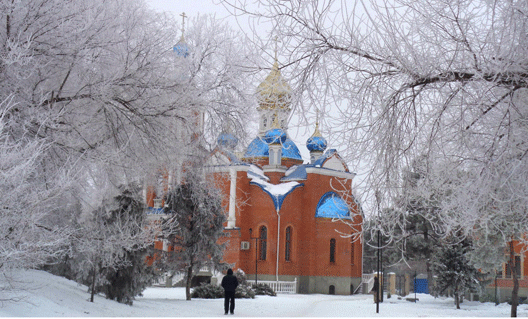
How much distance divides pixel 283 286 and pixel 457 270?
10.8 m

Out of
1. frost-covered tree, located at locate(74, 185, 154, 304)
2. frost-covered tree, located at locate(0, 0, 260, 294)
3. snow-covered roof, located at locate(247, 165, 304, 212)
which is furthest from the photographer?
snow-covered roof, located at locate(247, 165, 304, 212)

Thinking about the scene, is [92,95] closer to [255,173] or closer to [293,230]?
[293,230]

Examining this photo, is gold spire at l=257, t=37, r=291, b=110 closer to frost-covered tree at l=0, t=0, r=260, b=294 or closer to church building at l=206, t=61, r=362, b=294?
frost-covered tree at l=0, t=0, r=260, b=294

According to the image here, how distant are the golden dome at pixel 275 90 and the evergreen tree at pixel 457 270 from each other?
17.9 m

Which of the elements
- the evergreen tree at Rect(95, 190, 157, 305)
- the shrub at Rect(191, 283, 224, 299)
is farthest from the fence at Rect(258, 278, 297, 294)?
the evergreen tree at Rect(95, 190, 157, 305)

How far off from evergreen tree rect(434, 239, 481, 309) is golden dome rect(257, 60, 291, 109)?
1793cm

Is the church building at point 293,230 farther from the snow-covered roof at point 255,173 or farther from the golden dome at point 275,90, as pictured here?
the golden dome at point 275,90

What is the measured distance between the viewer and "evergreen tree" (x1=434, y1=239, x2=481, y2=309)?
2242cm

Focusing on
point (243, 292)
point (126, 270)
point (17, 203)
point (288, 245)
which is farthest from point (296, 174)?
point (17, 203)

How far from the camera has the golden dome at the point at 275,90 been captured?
5848 millimetres

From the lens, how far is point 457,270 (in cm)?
2267

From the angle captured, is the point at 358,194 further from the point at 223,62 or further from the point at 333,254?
the point at 333,254

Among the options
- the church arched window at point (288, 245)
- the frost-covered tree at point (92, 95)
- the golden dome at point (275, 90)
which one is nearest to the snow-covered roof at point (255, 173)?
the church arched window at point (288, 245)

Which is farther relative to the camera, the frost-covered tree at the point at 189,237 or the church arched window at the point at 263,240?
the church arched window at the point at 263,240
